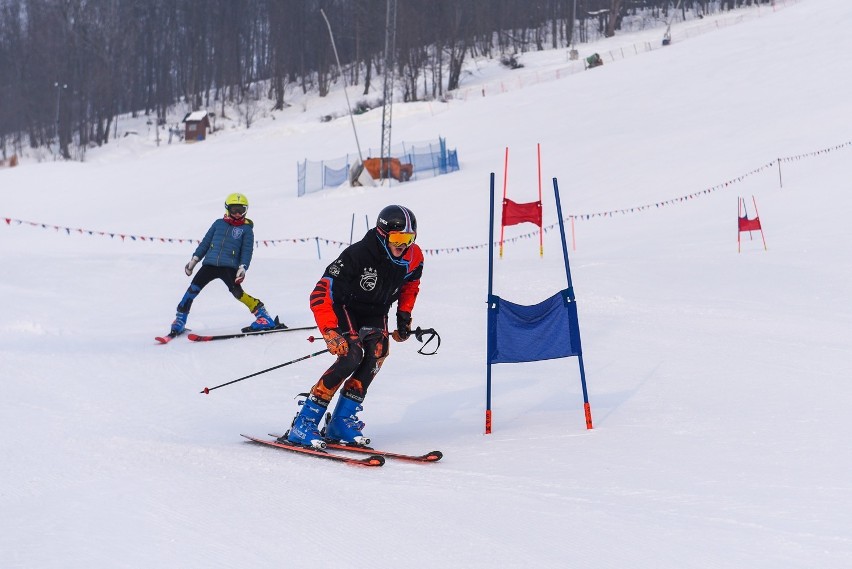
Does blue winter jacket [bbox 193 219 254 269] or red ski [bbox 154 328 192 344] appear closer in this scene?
blue winter jacket [bbox 193 219 254 269]

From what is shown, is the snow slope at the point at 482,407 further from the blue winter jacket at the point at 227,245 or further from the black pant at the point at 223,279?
the blue winter jacket at the point at 227,245

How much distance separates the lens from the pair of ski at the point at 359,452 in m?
5.56

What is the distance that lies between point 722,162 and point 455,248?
33.5 ft

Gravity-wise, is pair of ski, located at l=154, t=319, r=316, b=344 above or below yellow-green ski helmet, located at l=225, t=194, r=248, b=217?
below

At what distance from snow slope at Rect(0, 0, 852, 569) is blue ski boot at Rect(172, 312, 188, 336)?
1.57ft

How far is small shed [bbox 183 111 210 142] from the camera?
6975 cm

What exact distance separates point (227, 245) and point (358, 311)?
5.21 meters

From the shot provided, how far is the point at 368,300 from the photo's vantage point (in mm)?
6055

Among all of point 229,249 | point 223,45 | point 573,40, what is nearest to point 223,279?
point 229,249

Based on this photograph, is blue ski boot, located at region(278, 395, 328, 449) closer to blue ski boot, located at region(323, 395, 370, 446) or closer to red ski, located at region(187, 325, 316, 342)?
blue ski boot, located at region(323, 395, 370, 446)

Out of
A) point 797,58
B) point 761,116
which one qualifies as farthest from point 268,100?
point 761,116

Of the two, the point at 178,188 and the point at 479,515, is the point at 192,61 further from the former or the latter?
the point at 479,515

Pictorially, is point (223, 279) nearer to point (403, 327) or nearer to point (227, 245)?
point (227, 245)

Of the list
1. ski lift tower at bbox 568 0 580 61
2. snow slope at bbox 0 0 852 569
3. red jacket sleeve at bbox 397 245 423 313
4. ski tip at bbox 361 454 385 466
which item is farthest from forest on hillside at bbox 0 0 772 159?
ski tip at bbox 361 454 385 466
